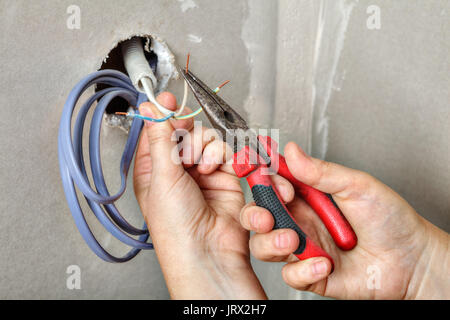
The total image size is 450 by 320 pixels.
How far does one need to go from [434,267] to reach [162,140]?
56 centimetres

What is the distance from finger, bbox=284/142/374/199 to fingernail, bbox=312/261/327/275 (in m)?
0.14

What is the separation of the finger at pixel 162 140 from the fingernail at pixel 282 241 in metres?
0.19

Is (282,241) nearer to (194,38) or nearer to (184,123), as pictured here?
(184,123)

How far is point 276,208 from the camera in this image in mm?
528

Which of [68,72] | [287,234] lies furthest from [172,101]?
[287,234]

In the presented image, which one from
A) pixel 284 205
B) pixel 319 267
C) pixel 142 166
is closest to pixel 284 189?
pixel 284 205

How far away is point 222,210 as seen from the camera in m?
0.65

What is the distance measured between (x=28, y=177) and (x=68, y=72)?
18 centimetres

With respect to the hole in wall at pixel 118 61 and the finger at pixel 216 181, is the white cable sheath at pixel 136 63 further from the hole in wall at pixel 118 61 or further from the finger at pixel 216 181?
the finger at pixel 216 181

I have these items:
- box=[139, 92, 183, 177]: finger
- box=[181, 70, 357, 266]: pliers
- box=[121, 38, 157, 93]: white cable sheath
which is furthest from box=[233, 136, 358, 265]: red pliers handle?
box=[121, 38, 157, 93]: white cable sheath

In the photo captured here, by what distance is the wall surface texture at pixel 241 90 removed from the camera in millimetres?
510

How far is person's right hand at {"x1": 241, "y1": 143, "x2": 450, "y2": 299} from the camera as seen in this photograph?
566 millimetres

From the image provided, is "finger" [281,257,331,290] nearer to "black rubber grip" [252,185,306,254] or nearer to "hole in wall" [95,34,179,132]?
"black rubber grip" [252,185,306,254]

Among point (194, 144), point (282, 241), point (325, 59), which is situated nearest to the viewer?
point (282, 241)
